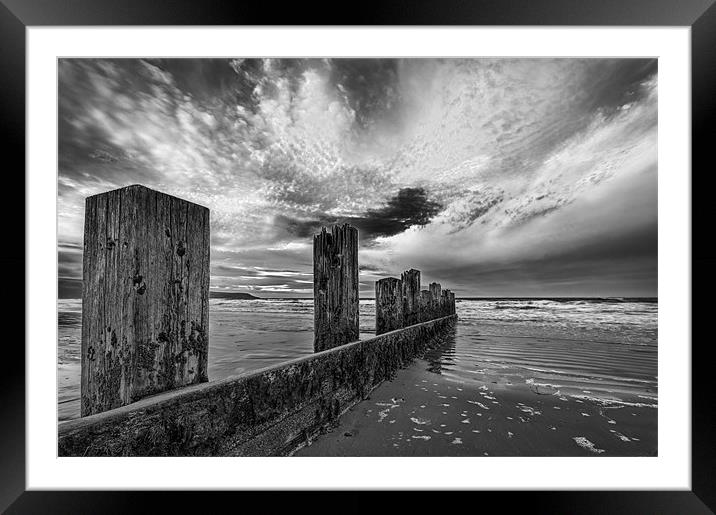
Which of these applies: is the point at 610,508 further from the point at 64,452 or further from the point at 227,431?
the point at 64,452

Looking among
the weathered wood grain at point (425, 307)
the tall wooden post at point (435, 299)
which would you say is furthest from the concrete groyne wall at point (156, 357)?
the tall wooden post at point (435, 299)

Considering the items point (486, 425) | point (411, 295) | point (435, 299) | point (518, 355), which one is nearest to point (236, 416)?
point (486, 425)

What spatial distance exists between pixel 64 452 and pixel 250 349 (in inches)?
250

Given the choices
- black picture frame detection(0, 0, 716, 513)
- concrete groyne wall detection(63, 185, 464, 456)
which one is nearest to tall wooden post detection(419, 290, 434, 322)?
black picture frame detection(0, 0, 716, 513)

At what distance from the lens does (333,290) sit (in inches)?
111

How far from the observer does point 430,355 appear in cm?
594

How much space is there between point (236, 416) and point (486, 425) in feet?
7.29

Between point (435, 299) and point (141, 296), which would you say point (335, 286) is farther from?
point (435, 299)

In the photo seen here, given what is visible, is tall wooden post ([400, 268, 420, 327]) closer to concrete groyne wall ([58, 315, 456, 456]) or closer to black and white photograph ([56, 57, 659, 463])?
black and white photograph ([56, 57, 659, 463])

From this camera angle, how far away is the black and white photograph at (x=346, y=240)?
1.36 metres
